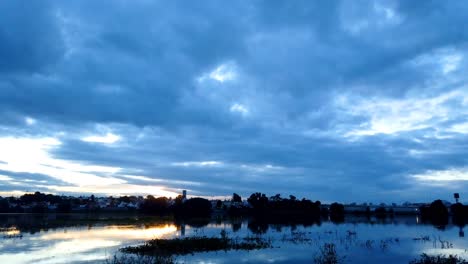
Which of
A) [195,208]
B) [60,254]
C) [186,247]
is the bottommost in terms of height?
[60,254]

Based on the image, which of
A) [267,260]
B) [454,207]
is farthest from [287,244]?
[454,207]

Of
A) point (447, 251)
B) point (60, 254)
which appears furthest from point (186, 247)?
point (447, 251)

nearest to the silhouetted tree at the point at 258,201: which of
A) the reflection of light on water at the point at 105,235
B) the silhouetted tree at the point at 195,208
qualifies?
the silhouetted tree at the point at 195,208

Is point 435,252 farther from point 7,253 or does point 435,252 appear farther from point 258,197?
point 258,197

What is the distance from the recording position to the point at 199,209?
495 feet

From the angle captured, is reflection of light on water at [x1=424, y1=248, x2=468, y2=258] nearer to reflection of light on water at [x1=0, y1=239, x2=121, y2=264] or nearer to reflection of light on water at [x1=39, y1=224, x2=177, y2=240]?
reflection of light on water at [x1=0, y1=239, x2=121, y2=264]

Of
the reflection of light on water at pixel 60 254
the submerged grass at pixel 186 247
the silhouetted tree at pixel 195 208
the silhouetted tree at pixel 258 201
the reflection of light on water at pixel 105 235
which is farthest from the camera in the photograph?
the silhouetted tree at pixel 258 201

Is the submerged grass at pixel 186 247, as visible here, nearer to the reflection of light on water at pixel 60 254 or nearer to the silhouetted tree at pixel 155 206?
the reflection of light on water at pixel 60 254

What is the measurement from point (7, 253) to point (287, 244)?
87.7 ft

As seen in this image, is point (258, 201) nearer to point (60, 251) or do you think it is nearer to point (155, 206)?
point (155, 206)

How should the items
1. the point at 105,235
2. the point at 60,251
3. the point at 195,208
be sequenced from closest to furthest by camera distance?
the point at 60,251
the point at 105,235
the point at 195,208

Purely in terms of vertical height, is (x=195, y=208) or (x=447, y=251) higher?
(x=195, y=208)

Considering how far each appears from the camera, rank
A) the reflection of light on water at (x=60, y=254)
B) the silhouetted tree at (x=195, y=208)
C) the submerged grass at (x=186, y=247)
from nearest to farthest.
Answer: the reflection of light on water at (x=60, y=254)
the submerged grass at (x=186, y=247)
the silhouetted tree at (x=195, y=208)

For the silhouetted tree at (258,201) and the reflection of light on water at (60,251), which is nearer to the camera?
the reflection of light on water at (60,251)
